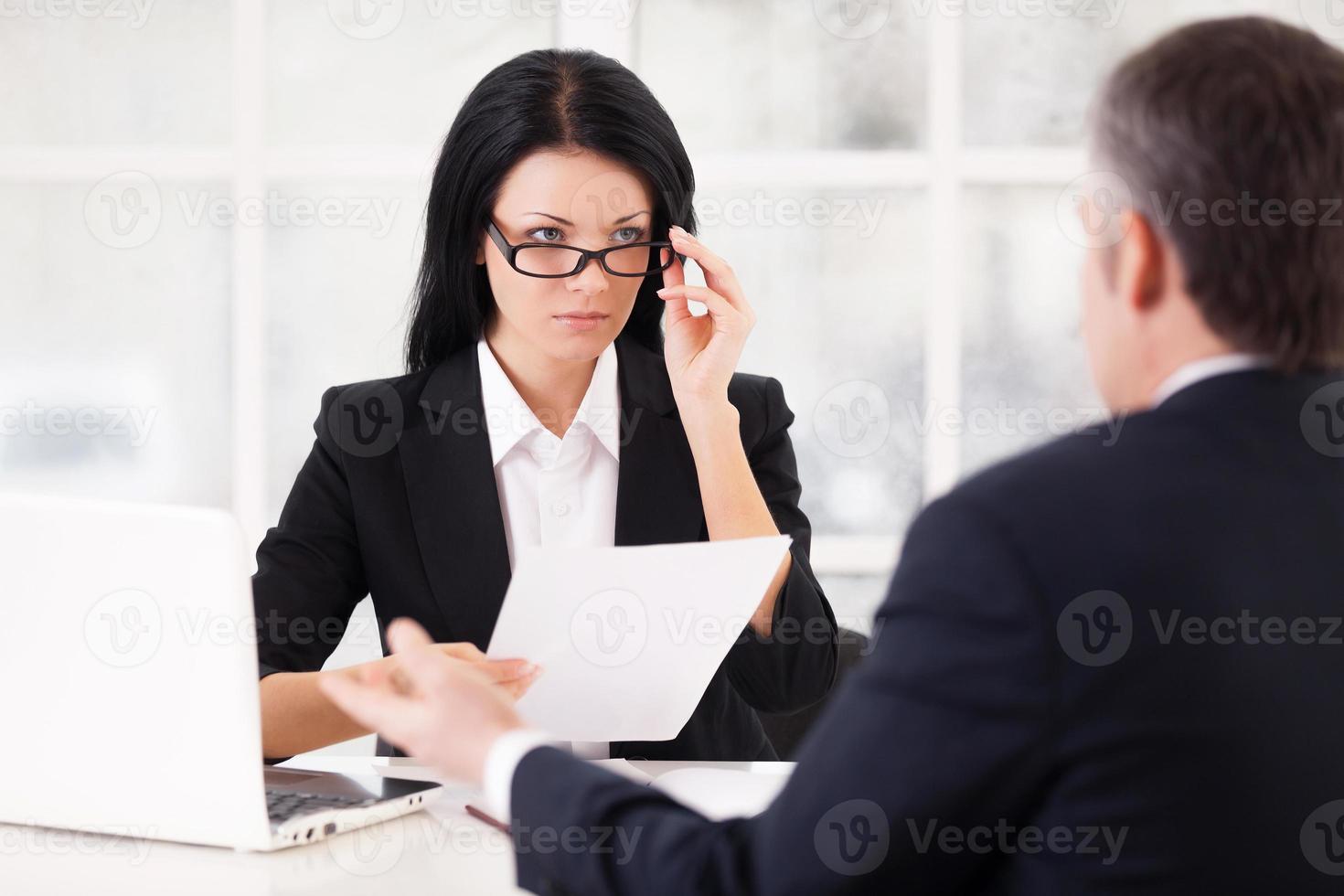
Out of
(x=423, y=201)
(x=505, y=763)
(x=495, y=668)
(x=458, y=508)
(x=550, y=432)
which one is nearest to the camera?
(x=505, y=763)

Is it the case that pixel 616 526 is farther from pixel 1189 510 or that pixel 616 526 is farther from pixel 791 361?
pixel 791 361

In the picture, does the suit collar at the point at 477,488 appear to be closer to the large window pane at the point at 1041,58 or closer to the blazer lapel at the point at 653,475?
the blazer lapel at the point at 653,475

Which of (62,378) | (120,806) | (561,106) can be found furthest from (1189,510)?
(62,378)

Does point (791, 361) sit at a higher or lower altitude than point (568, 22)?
lower

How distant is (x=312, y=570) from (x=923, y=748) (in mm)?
1392

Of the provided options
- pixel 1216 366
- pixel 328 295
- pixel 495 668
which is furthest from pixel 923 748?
pixel 328 295

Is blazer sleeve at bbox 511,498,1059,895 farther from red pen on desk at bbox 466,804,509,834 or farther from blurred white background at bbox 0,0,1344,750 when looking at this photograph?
blurred white background at bbox 0,0,1344,750

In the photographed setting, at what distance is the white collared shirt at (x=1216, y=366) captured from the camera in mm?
824

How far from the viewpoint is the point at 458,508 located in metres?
1.99

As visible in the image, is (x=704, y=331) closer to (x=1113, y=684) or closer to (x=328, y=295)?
(x=1113, y=684)

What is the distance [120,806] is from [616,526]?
3.00ft

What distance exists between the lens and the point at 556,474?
2.05m

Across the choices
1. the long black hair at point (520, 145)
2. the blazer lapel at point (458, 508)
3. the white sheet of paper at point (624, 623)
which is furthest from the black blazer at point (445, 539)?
the white sheet of paper at point (624, 623)

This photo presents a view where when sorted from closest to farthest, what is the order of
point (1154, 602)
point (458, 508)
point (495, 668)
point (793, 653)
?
point (1154, 602) < point (495, 668) < point (793, 653) < point (458, 508)
